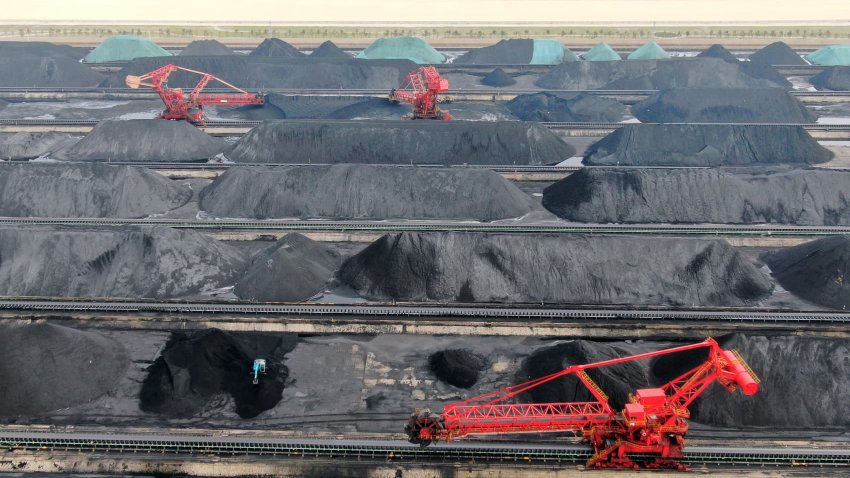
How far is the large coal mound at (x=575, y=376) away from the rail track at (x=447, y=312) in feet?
8.36

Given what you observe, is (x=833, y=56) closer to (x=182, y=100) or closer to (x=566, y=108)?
(x=566, y=108)

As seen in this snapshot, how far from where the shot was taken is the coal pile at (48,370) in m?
21.3

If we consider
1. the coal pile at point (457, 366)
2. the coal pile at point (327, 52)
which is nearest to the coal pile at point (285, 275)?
the coal pile at point (457, 366)

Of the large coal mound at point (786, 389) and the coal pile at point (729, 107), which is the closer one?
the large coal mound at point (786, 389)

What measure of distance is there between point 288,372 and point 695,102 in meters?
39.2

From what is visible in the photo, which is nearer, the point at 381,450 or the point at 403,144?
the point at 381,450

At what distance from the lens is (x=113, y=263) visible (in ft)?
94.6

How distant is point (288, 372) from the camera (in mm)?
23188

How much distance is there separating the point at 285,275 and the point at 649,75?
43.0 metres

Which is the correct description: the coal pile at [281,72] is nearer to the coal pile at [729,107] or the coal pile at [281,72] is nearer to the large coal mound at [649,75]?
the large coal mound at [649,75]

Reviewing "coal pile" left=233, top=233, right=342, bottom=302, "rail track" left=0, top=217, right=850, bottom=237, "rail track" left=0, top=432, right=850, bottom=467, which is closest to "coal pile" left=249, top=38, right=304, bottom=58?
"rail track" left=0, top=217, right=850, bottom=237

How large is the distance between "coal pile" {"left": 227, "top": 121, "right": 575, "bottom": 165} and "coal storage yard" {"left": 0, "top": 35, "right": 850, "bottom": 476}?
148 mm

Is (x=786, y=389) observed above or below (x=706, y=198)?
below

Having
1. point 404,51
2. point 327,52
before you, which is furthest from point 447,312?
point 327,52
